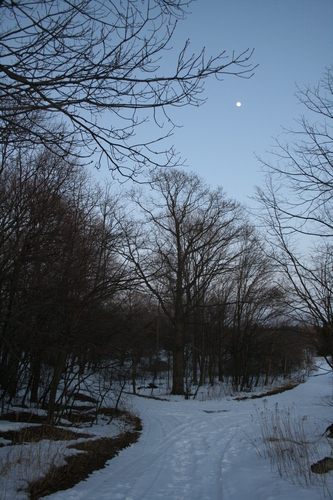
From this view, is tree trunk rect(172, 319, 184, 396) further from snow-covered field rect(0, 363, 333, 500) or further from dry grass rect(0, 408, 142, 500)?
dry grass rect(0, 408, 142, 500)

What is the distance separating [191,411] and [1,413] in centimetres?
720

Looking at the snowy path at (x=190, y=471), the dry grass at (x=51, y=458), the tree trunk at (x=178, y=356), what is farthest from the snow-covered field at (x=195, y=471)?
the tree trunk at (x=178, y=356)

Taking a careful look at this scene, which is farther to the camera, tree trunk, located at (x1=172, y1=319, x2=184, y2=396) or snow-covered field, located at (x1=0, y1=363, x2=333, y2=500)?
tree trunk, located at (x1=172, y1=319, x2=184, y2=396)

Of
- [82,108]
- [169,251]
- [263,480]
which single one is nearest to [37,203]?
[82,108]

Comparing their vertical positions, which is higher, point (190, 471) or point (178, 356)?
point (178, 356)

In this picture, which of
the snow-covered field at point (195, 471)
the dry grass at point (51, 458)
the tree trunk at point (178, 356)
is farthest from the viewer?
the tree trunk at point (178, 356)

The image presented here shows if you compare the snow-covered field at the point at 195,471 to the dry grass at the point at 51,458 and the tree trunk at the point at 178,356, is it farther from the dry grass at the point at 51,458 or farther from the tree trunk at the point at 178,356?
the tree trunk at the point at 178,356

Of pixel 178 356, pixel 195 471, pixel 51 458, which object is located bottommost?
pixel 195 471

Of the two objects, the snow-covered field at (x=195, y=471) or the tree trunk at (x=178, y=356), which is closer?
the snow-covered field at (x=195, y=471)

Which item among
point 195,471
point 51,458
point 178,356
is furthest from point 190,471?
point 178,356

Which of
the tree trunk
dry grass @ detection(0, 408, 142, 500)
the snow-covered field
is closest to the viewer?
dry grass @ detection(0, 408, 142, 500)

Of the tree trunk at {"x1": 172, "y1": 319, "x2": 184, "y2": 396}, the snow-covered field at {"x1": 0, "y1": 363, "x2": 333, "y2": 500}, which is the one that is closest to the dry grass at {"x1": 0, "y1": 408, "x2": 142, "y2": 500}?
the snow-covered field at {"x1": 0, "y1": 363, "x2": 333, "y2": 500}

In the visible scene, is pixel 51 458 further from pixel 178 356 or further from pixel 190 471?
pixel 178 356

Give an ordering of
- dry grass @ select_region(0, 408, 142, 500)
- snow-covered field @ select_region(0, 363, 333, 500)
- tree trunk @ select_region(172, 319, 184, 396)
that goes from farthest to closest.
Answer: tree trunk @ select_region(172, 319, 184, 396) < snow-covered field @ select_region(0, 363, 333, 500) < dry grass @ select_region(0, 408, 142, 500)
